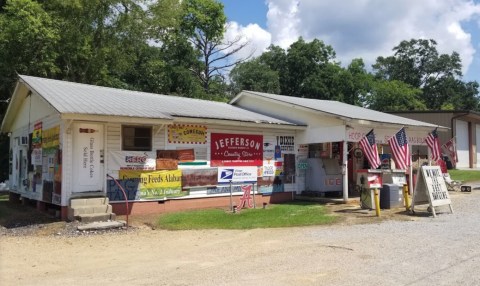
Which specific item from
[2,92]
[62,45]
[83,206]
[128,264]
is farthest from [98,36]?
[128,264]

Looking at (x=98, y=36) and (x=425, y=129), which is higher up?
(x=98, y=36)

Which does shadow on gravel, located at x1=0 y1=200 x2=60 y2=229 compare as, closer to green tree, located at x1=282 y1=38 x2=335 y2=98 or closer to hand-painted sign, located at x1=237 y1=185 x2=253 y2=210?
hand-painted sign, located at x1=237 y1=185 x2=253 y2=210

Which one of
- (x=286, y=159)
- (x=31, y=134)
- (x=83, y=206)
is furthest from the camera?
(x=286, y=159)

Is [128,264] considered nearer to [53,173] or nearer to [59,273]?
[59,273]

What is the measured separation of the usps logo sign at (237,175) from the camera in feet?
55.3

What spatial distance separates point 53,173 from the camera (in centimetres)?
1441

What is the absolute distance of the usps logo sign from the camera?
1686 cm

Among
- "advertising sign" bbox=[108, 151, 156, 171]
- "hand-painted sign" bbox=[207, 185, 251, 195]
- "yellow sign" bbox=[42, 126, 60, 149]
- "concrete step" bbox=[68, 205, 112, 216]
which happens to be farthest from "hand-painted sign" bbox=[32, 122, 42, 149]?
"hand-painted sign" bbox=[207, 185, 251, 195]

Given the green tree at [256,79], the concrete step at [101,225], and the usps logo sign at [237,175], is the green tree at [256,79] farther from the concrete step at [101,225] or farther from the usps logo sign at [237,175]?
the concrete step at [101,225]

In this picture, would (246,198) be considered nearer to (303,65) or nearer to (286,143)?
(286,143)

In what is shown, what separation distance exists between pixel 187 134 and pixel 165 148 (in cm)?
100

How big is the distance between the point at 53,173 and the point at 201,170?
4765 mm

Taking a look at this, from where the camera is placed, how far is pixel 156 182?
1510 centimetres

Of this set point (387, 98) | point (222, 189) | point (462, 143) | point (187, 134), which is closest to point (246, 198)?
point (222, 189)
